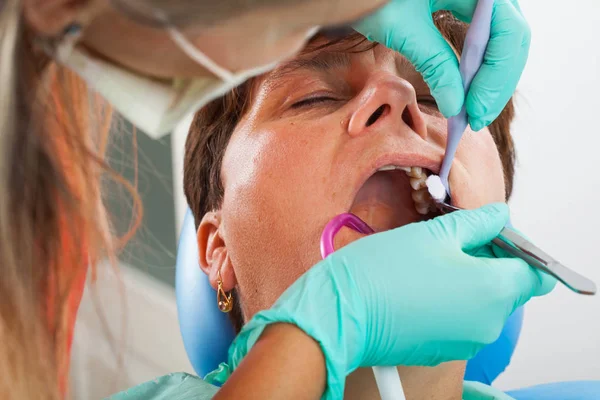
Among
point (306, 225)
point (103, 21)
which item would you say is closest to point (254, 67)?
point (103, 21)

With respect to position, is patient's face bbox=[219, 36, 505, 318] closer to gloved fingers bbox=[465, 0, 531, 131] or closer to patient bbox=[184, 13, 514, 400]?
patient bbox=[184, 13, 514, 400]

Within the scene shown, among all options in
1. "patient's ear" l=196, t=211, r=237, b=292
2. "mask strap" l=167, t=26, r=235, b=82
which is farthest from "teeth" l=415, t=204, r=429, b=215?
"mask strap" l=167, t=26, r=235, b=82

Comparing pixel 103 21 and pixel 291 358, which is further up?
pixel 103 21

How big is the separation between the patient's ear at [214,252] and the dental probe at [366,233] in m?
0.37

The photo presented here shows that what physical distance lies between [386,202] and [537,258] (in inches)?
13.3

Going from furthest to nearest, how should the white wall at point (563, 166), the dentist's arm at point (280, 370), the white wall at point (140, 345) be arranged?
1. the white wall at point (140, 345)
2. the white wall at point (563, 166)
3. the dentist's arm at point (280, 370)

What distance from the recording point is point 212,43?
0.76 m

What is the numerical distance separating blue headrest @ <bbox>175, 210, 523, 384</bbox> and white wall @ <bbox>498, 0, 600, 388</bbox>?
0.42 metres

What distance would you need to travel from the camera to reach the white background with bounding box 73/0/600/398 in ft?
7.19

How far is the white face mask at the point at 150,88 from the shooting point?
802 mm

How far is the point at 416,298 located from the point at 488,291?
0.41ft

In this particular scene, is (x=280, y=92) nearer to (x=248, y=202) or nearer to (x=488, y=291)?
(x=248, y=202)

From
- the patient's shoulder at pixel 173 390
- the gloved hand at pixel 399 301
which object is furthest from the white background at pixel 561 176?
the gloved hand at pixel 399 301

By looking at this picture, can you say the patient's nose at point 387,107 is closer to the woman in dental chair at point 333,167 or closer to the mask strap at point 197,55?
the woman in dental chair at point 333,167
